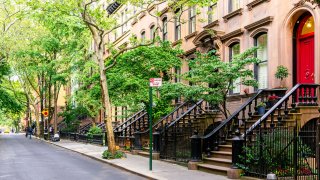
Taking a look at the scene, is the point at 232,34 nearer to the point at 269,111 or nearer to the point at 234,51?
the point at 234,51

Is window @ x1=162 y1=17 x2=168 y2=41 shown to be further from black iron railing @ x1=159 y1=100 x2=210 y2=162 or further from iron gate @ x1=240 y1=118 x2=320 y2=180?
iron gate @ x1=240 y1=118 x2=320 y2=180

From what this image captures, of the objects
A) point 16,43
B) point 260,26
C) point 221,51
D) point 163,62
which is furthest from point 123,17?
point 260,26

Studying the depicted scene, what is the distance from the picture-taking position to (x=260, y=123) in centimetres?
1306

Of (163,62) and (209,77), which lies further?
(163,62)

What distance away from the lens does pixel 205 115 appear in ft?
65.2

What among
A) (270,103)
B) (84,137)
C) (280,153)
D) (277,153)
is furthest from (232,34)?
(84,137)

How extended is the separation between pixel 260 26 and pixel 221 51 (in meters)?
3.27

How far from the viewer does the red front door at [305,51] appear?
1570cm

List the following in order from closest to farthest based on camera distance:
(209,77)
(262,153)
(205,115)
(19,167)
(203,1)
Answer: (262,153)
(209,77)
(19,167)
(203,1)
(205,115)

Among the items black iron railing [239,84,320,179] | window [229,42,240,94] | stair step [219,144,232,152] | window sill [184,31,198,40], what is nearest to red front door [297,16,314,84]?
black iron railing [239,84,320,179]

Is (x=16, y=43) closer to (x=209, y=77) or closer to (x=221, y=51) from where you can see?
(x=221, y=51)

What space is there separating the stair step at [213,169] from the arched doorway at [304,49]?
449 centimetres

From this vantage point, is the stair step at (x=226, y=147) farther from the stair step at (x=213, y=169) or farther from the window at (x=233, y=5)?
the window at (x=233, y=5)

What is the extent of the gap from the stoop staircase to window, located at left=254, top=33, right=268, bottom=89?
114 cm
